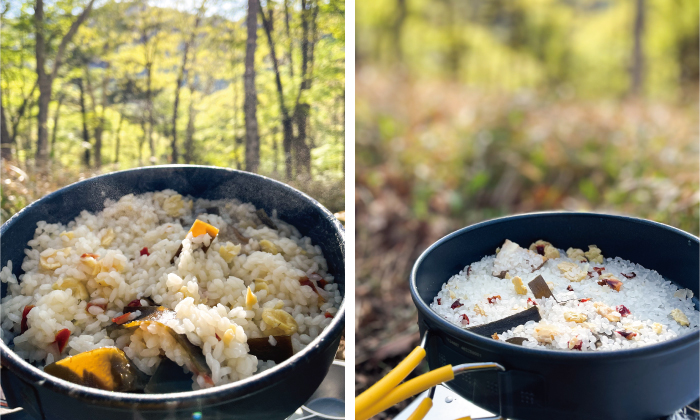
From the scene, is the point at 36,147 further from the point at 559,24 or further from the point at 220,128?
the point at 559,24

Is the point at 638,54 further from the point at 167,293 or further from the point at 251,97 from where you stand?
the point at 167,293

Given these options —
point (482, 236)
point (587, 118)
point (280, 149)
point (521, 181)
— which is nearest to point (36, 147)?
point (280, 149)

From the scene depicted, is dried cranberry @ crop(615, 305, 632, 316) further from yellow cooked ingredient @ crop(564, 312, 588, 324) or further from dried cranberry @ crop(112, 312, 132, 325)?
dried cranberry @ crop(112, 312, 132, 325)

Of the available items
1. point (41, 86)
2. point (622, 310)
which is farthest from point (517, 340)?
point (41, 86)

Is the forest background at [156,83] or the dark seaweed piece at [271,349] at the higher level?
the forest background at [156,83]

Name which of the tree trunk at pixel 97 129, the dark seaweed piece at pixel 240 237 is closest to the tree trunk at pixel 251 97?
the dark seaweed piece at pixel 240 237

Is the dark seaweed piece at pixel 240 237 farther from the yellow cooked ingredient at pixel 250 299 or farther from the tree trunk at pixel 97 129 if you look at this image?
the tree trunk at pixel 97 129

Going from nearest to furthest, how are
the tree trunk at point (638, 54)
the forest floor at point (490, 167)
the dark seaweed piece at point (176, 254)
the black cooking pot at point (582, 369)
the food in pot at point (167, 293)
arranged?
the black cooking pot at point (582, 369)
the food in pot at point (167, 293)
the dark seaweed piece at point (176, 254)
the forest floor at point (490, 167)
the tree trunk at point (638, 54)
